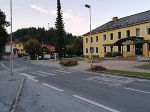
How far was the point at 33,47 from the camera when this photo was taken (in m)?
→ 83.3

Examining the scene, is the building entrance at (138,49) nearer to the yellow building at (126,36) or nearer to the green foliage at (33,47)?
the yellow building at (126,36)

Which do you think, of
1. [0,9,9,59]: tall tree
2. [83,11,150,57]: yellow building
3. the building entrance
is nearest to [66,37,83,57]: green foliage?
[83,11,150,57]: yellow building

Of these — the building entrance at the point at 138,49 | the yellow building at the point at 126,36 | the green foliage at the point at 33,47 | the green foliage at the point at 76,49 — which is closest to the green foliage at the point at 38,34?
the green foliage at the point at 76,49

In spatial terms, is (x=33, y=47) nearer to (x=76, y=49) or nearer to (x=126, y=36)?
(x=76, y=49)

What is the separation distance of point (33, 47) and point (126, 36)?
34656 mm

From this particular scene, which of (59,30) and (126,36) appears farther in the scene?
(59,30)

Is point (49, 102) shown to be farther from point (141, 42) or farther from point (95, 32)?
point (95, 32)

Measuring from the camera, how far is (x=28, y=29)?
7382 inches

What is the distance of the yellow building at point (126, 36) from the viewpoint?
4967 centimetres

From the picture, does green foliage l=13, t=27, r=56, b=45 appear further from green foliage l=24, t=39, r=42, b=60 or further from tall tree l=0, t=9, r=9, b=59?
tall tree l=0, t=9, r=9, b=59

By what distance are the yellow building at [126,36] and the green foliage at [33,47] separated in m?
20.3

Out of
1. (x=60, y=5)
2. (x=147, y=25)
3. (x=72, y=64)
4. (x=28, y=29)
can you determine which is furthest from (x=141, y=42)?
(x=28, y=29)

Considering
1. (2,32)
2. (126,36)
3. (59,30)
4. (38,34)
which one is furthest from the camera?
(38,34)

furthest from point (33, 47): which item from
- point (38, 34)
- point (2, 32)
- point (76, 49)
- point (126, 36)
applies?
point (38, 34)
